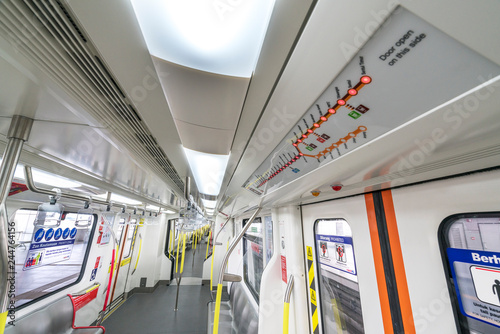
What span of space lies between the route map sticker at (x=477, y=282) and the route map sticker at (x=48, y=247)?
195 inches

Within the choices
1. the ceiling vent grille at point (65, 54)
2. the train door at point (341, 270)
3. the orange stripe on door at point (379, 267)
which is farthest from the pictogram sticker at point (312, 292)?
the ceiling vent grille at point (65, 54)

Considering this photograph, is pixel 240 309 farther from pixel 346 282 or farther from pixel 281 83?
pixel 281 83

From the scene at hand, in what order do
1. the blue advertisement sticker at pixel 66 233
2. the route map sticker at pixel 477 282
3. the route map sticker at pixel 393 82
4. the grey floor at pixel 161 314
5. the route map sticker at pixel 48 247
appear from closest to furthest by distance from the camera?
the route map sticker at pixel 393 82 → the route map sticker at pixel 477 282 → the route map sticker at pixel 48 247 → the blue advertisement sticker at pixel 66 233 → the grey floor at pixel 161 314

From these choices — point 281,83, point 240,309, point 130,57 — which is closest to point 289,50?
point 281,83

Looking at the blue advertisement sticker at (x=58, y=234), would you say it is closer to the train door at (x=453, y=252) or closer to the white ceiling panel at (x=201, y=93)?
the white ceiling panel at (x=201, y=93)

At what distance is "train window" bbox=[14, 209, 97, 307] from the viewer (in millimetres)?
2896

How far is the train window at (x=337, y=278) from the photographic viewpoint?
4.16ft

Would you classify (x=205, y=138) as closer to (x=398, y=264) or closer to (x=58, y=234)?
(x=398, y=264)

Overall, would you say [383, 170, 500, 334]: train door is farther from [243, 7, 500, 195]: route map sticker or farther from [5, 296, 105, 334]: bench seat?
[5, 296, 105, 334]: bench seat

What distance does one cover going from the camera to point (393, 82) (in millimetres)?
470

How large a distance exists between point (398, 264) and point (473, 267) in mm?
275

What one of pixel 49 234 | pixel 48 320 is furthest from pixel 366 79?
pixel 49 234

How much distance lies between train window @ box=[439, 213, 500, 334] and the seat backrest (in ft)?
14.1

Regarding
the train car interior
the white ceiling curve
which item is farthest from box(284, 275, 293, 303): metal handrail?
the white ceiling curve
